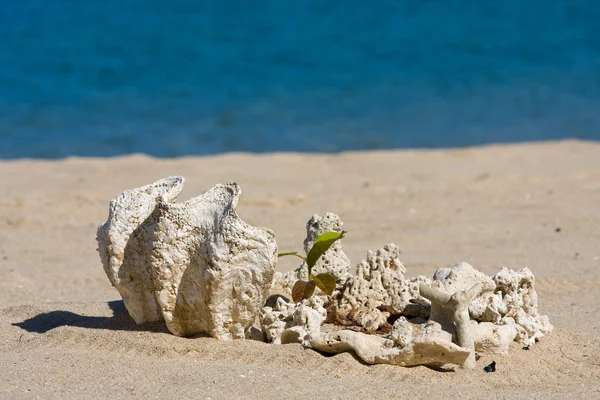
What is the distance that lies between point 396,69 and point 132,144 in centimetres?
702

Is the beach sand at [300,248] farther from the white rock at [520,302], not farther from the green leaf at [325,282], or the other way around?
the green leaf at [325,282]

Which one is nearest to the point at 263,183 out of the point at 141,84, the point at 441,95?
Result: the point at 441,95

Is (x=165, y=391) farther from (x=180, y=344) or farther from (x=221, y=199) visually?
(x=221, y=199)

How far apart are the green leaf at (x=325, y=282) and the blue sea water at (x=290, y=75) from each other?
9113 millimetres

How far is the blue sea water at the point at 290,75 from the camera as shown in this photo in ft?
44.8

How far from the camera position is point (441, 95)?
16078 millimetres

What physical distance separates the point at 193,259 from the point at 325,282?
614mm

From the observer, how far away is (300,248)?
20.4 feet

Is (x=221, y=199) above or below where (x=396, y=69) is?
below

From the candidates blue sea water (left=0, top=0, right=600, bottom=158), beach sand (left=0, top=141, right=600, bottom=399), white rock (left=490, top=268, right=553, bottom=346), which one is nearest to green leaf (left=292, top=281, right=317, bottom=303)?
beach sand (left=0, top=141, right=600, bottom=399)

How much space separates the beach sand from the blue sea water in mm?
2848

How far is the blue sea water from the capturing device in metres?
13.7

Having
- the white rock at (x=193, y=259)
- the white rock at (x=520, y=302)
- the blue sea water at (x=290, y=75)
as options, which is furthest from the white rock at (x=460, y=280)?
the blue sea water at (x=290, y=75)

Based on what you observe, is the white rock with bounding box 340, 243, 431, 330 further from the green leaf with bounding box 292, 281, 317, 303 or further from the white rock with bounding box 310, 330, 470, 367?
the white rock with bounding box 310, 330, 470, 367
